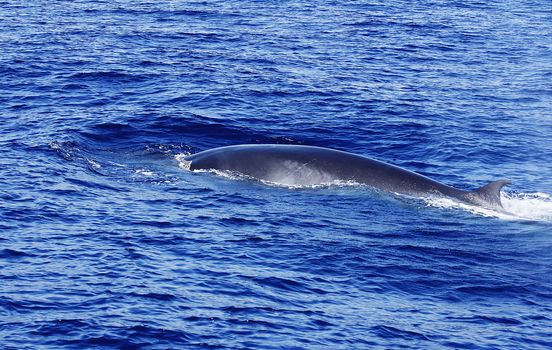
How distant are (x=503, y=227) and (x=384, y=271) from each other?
5.57 metres

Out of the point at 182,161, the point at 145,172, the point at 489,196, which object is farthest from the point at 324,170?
the point at 145,172

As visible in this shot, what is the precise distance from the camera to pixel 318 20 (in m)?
70.1

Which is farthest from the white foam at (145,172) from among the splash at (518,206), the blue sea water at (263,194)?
the splash at (518,206)

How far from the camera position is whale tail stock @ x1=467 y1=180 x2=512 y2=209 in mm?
32625

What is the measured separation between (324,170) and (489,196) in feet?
18.0

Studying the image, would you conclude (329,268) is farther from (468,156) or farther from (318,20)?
(318,20)

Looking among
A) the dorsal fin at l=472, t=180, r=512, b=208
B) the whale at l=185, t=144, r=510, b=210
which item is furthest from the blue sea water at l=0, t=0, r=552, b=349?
the dorsal fin at l=472, t=180, r=512, b=208

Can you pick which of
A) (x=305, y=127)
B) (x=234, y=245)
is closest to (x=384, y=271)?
(x=234, y=245)

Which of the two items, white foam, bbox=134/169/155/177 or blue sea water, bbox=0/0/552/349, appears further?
white foam, bbox=134/169/155/177

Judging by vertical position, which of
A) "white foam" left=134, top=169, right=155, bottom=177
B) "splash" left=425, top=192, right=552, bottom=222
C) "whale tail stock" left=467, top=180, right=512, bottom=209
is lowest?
"white foam" left=134, top=169, right=155, bottom=177

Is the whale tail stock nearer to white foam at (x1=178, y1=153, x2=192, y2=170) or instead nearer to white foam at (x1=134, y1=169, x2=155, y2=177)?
white foam at (x1=178, y1=153, x2=192, y2=170)

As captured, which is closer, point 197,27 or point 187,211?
point 187,211

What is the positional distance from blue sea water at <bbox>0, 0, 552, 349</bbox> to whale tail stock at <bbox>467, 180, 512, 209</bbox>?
60cm

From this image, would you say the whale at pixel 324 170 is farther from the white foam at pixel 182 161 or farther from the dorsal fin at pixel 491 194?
the white foam at pixel 182 161
